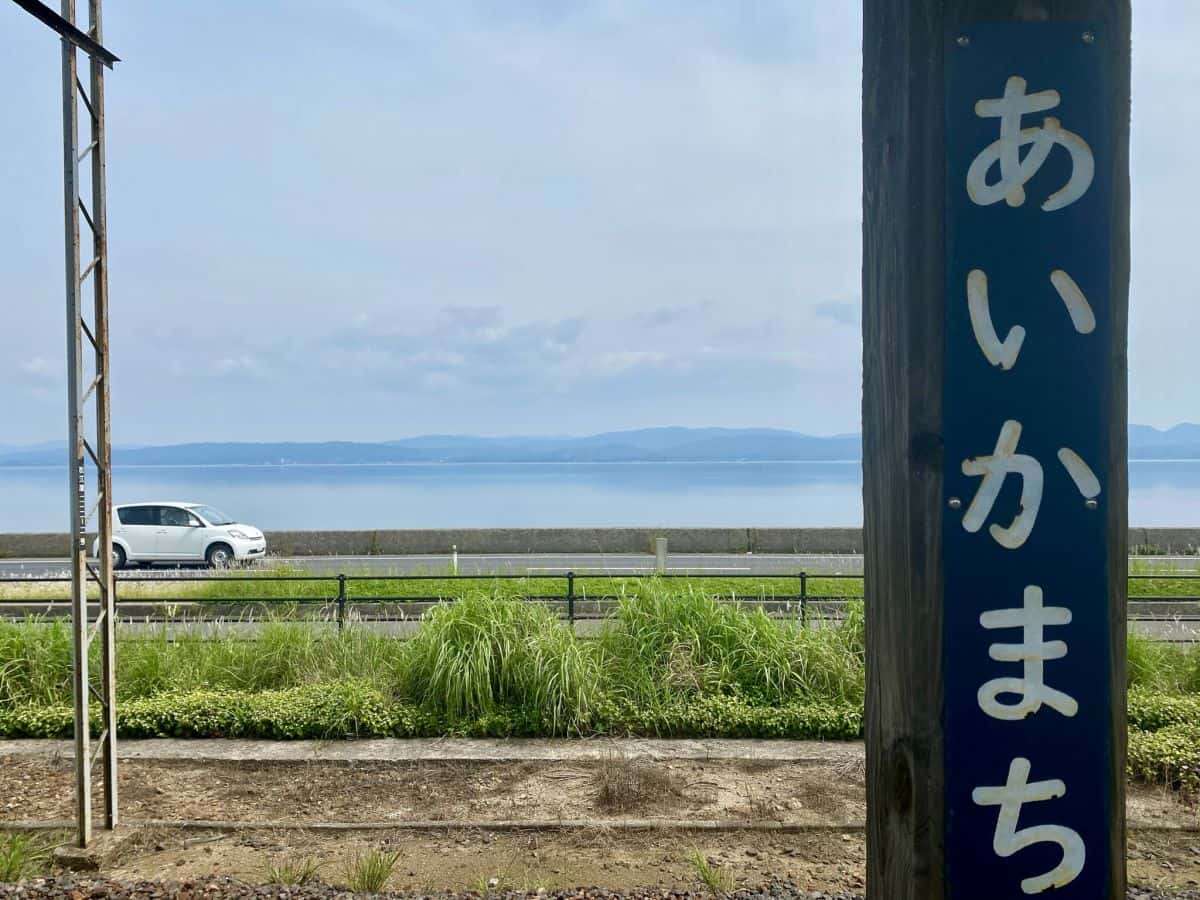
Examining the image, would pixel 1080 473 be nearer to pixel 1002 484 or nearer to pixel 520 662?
pixel 1002 484

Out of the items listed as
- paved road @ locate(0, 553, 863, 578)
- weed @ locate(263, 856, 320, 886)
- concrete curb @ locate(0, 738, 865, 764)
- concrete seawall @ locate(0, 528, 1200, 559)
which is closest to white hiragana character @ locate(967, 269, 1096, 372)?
weed @ locate(263, 856, 320, 886)

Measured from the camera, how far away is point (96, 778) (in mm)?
5633

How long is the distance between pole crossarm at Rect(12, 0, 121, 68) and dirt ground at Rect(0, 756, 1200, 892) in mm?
4080

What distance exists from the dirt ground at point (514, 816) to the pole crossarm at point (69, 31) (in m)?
4.08

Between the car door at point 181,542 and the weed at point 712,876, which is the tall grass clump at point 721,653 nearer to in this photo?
the weed at point 712,876

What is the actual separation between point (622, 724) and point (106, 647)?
11.4 feet

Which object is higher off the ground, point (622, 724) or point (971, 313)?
point (971, 313)

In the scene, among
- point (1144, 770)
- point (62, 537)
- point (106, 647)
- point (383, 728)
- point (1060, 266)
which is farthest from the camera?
point (62, 537)

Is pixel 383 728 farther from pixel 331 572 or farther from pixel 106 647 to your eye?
pixel 331 572

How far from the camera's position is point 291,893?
3912 millimetres

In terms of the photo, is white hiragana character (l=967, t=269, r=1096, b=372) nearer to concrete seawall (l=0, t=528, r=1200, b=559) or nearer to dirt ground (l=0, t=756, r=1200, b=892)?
dirt ground (l=0, t=756, r=1200, b=892)

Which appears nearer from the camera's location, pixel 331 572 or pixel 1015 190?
pixel 1015 190

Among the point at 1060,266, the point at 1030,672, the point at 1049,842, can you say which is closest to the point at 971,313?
the point at 1060,266

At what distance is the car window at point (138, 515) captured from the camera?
19.2m
